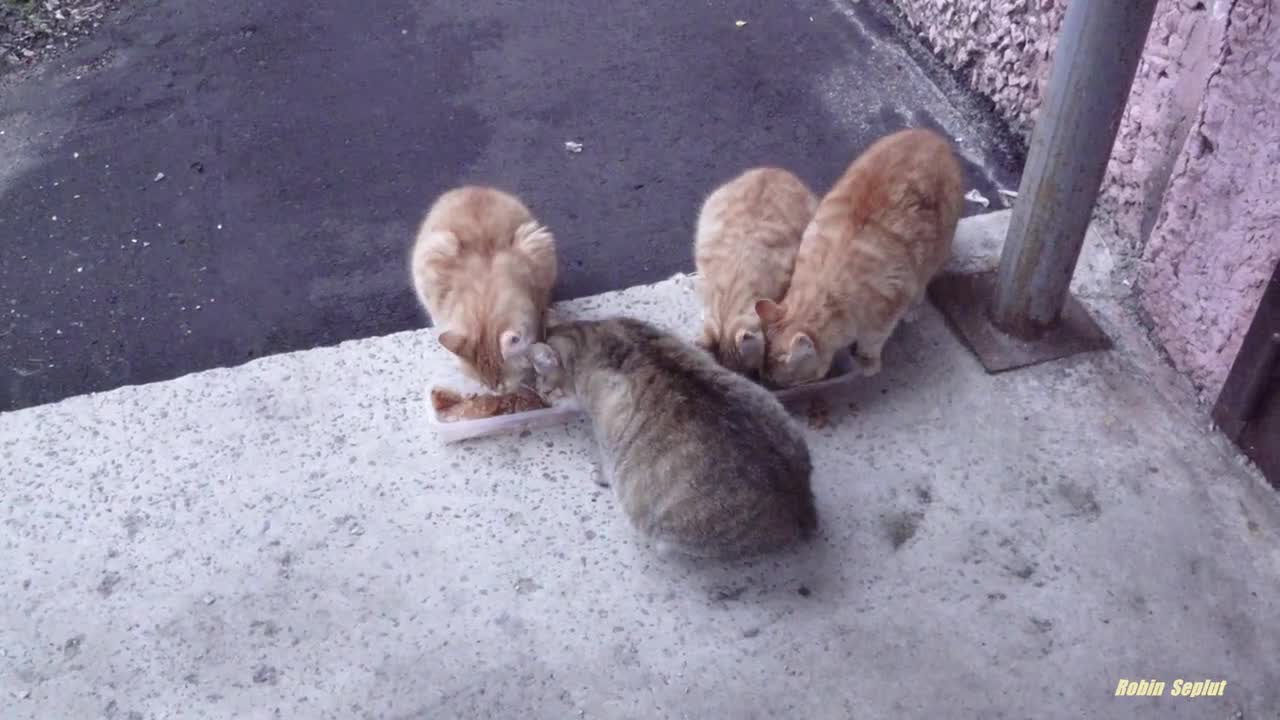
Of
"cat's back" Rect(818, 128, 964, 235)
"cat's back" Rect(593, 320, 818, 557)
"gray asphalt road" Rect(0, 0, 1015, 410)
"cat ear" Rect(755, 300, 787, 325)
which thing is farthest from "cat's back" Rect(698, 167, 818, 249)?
"cat's back" Rect(593, 320, 818, 557)

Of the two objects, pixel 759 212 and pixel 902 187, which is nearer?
pixel 902 187

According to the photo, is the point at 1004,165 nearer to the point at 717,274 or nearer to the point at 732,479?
the point at 717,274

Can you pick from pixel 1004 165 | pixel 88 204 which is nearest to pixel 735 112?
pixel 1004 165

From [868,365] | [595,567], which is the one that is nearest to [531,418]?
[595,567]

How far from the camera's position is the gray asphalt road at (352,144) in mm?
4062

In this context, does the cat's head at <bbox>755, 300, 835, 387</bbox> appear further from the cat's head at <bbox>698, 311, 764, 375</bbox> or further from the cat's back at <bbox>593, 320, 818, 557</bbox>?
the cat's back at <bbox>593, 320, 818, 557</bbox>

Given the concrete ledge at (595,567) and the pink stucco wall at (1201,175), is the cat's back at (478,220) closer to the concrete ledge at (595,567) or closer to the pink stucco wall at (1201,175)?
the concrete ledge at (595,567)

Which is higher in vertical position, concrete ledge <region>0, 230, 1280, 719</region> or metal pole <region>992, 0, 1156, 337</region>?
metal pole <region>992, 0, 1156, 337</region>

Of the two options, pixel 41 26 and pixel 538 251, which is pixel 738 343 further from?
pixel 41 26

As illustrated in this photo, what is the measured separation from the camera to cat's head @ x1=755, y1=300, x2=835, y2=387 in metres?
3.18

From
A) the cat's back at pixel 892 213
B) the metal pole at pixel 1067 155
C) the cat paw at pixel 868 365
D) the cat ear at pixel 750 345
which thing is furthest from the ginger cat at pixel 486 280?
the metal pole at pixel 1067 155

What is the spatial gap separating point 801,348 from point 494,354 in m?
0.96

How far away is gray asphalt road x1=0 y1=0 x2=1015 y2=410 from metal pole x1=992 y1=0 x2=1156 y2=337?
110 cm

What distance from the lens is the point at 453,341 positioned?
3.26 m
